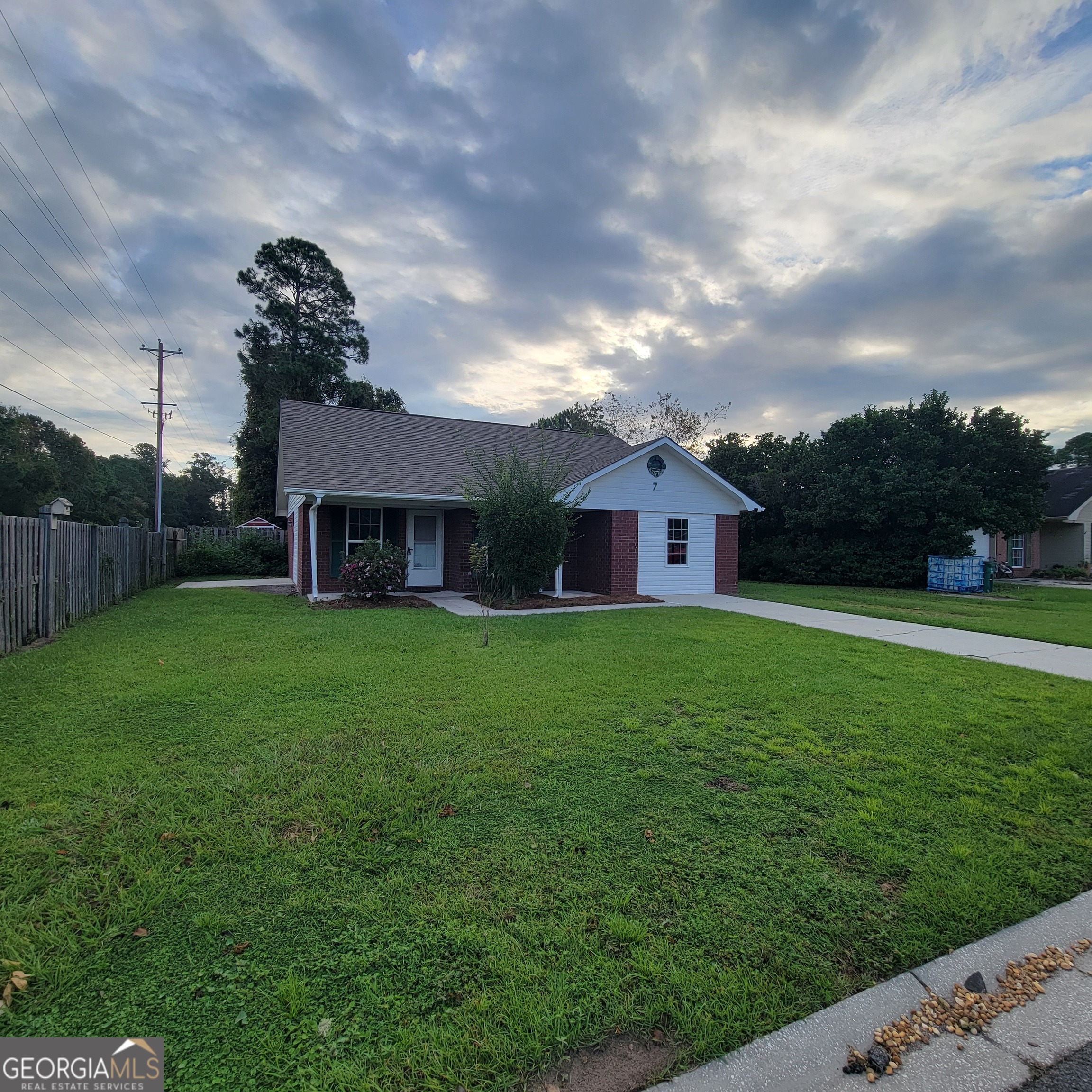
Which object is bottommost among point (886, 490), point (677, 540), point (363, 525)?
point (677, 540)

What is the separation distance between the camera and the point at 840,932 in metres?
2.31

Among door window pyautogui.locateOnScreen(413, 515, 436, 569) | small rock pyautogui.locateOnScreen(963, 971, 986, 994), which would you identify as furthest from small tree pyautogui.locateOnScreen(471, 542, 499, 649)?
small rock pyautogui.locateOnScreen(963, 971, 986, 994)

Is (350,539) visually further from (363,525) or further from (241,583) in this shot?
(241,583)

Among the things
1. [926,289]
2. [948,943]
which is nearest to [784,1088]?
[948,943]

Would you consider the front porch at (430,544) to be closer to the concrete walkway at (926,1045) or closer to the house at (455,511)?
the house at (455,511)

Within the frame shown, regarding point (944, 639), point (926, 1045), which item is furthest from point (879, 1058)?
point (944, 639)

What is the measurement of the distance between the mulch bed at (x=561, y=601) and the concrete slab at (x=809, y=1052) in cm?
990

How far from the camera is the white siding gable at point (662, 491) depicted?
1429cm

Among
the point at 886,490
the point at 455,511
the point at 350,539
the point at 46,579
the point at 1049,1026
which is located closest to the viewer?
the point at 1049,1026

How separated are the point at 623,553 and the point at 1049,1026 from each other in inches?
501

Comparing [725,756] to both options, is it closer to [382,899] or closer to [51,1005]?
[382,899]

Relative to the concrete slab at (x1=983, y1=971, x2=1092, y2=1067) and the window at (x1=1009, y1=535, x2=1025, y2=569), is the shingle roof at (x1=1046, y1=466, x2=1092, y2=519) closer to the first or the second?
the window at (x1=1009, y1=535, x2=1025, y2=569)

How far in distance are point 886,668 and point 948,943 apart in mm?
5146

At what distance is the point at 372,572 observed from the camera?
39.7 ft
